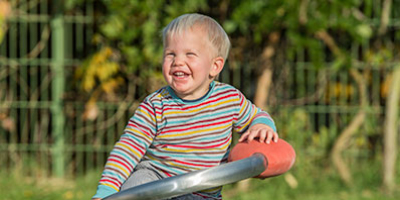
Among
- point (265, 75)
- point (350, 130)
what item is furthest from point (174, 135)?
point (350, 130)

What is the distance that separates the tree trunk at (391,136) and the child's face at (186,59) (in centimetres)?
352

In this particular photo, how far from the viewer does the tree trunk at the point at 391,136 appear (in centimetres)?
550

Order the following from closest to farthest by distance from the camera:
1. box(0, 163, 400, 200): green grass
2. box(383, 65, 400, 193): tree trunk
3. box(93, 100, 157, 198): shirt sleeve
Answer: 1. box(93, 100, 157, 198): shirt sleeve
2. box(0, 163, 400, 200): green grass
3. box(383, 65, 400, 193): tree trunk

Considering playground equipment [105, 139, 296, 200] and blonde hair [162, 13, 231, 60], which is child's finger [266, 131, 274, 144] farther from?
blonde hair [162, 13, 231, 60]

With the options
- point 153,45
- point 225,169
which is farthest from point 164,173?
point 153,45

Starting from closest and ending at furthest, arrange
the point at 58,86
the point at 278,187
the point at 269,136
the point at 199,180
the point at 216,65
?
the point at 199,180, the point at 269,136, the point at 216,65, the point at 278,187, the point at 58,86

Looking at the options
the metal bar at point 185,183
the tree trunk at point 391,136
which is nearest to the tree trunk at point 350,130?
the tree trunk at point 391,136

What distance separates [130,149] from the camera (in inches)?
93.1

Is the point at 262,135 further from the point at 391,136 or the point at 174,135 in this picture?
the point at 391,136

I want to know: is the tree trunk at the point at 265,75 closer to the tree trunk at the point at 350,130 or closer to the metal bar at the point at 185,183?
the tree trunk at the point at 350,130

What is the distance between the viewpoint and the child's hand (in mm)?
2328

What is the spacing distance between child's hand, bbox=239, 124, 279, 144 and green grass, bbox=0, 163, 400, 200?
113 inches

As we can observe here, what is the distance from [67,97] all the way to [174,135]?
3.83 metres

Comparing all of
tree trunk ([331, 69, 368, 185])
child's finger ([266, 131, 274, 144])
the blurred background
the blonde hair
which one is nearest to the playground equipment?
Answer: child's finger ([266, 131, 274, 144])
